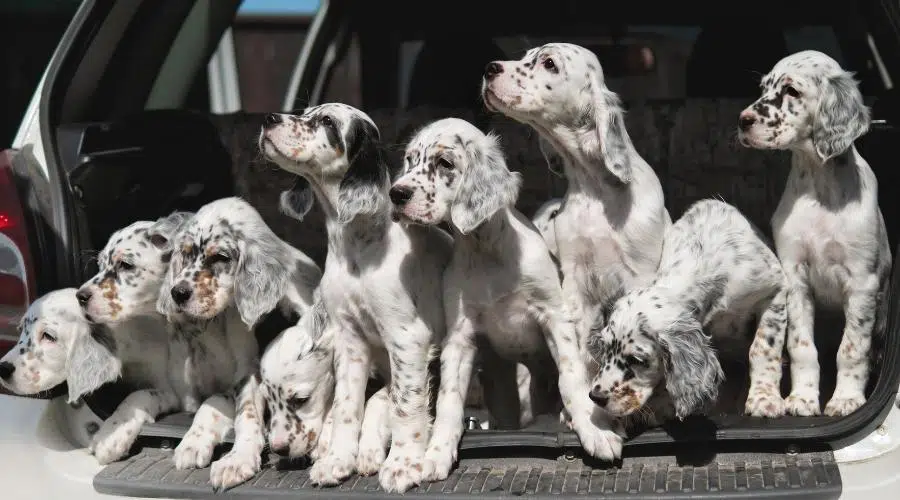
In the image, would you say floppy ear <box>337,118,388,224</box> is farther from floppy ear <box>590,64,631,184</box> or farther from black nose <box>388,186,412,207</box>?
floppy ear <box>590,64,631,184</box>

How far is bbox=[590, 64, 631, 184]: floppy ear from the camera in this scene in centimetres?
427

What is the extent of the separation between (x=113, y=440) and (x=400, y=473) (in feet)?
3.23

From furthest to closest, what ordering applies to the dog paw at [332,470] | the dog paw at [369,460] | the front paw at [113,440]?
the front paw at [113,440] < the dog paw at [369,460] < the dog paw at [332,470]

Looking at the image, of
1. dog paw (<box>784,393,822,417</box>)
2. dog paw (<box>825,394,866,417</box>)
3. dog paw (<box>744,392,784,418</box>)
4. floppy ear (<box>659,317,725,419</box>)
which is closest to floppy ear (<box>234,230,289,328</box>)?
floppy ear (<box>659,317,725,419</box>)

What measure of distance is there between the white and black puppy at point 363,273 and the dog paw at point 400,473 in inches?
6.2

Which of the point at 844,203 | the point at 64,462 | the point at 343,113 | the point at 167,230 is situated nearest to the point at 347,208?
the point at 343,113

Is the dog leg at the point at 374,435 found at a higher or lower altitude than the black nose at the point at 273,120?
lower

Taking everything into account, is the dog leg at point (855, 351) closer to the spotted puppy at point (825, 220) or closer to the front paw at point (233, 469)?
the spotted puppy at point (825, 220)

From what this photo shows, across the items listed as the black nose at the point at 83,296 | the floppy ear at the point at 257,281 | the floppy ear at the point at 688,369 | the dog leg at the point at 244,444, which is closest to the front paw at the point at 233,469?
the dog leg at the point at 244,444

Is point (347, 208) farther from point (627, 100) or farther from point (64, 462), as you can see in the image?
point (627, 100)

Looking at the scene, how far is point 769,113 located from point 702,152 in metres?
0.91

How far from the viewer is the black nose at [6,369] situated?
419cm

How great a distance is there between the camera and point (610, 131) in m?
4.29

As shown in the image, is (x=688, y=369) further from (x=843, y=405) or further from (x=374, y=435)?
(x=374, y=435)
